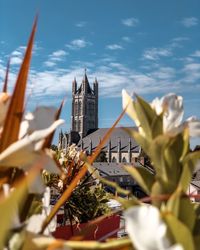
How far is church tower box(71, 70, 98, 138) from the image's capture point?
6494 cm

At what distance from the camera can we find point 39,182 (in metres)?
0.41

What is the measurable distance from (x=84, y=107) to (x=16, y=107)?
213 feet

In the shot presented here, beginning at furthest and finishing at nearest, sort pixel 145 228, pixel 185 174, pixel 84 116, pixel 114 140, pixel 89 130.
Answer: pixel 84 116 → pixel 89 130 → pixel 114 140 → pixel 185 174 → pixel 145 228

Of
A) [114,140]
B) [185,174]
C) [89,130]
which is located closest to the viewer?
[185,174]

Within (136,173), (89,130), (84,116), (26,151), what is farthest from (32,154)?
(84,116)

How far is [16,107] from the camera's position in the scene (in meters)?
→ 0.45

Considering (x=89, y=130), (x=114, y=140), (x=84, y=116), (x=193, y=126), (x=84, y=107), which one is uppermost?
(x=84, y=107)

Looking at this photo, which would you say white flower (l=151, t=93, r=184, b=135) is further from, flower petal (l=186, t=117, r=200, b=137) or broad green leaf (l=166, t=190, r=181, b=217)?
broad green leaf (l=166, t=190, r=181, b=217)

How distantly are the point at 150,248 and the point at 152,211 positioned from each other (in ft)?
0.11

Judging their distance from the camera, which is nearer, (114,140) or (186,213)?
(186,213)

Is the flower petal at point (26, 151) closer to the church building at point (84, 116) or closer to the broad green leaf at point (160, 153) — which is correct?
the broad green leaf at point (160, 153)

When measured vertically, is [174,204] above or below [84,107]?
below

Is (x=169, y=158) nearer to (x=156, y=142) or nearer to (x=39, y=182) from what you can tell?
(x=156, y=142)

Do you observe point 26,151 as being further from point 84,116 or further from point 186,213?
point 84,116
